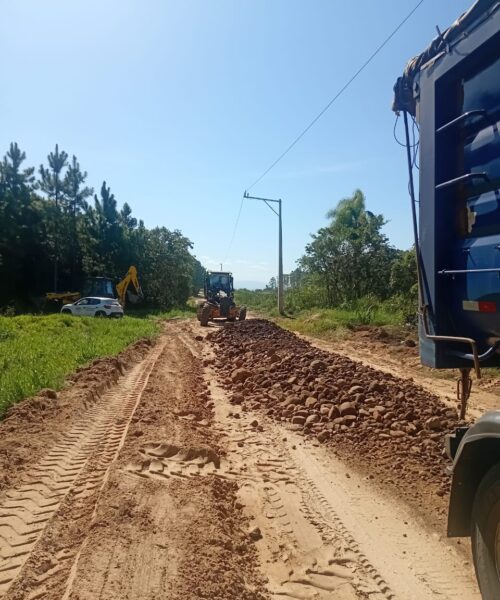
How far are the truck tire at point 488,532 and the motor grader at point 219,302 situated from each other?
2363 centimetres

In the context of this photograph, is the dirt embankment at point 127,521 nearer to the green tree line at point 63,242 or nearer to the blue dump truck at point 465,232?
the blue dump truck at point 465,232

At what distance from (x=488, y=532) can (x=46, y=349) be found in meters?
12.1

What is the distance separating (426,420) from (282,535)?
9.68 ft

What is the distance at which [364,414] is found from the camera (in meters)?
6.54

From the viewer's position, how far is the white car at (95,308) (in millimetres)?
30062

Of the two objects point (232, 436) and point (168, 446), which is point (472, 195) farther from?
point (232, 436)

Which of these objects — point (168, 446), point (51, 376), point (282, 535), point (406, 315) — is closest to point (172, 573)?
point (282, 535)

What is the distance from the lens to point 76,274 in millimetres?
40219

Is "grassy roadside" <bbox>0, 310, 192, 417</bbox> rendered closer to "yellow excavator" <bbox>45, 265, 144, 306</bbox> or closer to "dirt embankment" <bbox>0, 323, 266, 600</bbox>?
"dirt embankment" <bbox>0, 323, 266, 600</bbox>

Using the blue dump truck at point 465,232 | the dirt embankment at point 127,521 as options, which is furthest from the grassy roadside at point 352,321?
the blue dump truck at point 465,232

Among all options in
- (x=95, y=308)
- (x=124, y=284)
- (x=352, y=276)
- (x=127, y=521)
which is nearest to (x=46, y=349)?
(x=127, y=521)

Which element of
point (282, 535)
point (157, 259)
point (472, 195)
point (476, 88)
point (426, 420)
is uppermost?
point (157, 259)

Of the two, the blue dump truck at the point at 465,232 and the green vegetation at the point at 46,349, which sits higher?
the blue dump truck at the point at 465,232

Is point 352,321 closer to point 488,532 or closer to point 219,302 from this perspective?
point 219,302
